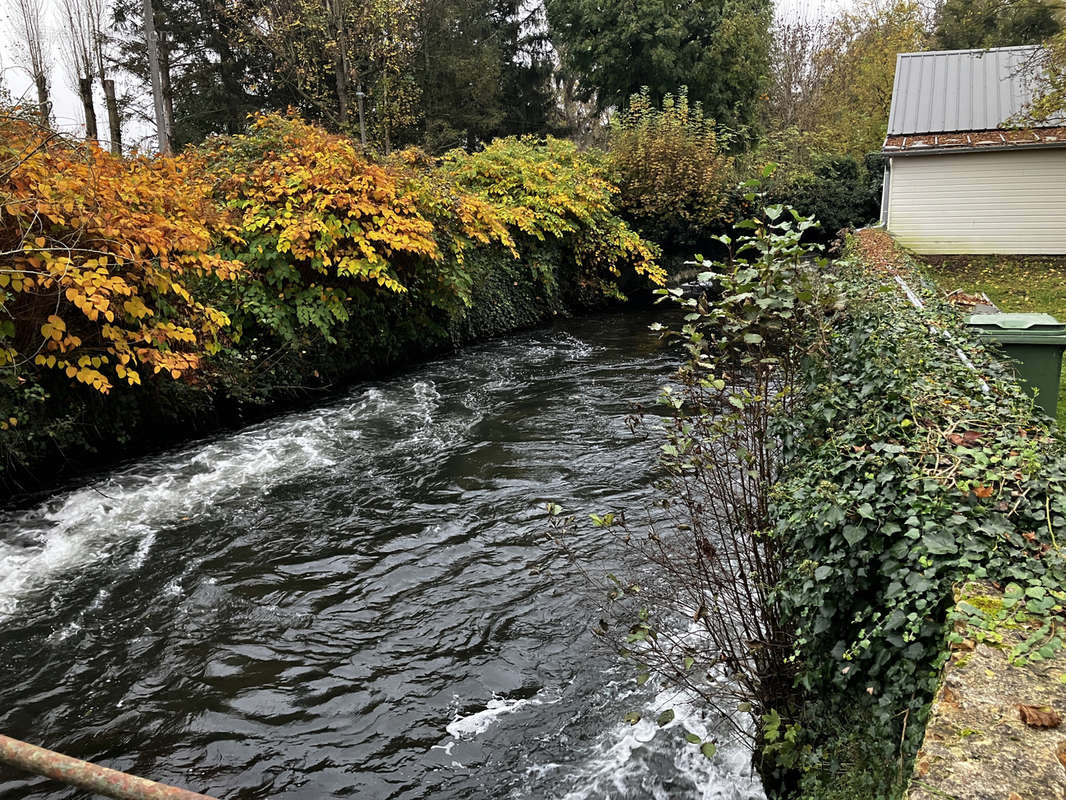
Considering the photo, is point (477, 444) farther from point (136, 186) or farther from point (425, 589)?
point (136, 186)

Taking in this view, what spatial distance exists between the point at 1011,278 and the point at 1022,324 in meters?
12.8

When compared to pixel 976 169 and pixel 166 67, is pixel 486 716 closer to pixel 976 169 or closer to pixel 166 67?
pixel 976 169

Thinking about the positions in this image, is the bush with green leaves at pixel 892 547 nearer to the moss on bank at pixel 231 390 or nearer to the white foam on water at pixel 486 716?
the white foam on water at pixel 486 716

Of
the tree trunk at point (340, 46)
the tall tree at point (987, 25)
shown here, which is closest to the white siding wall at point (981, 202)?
the tall tree at point (987, 25)

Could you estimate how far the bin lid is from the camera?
4.85 m

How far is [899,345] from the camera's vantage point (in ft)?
13.9

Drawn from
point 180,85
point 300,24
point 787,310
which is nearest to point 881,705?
point 787,310

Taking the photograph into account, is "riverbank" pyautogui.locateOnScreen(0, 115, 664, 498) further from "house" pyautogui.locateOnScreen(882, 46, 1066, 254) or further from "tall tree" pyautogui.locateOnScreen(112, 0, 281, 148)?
"tall tree" pyautogui.locateOnScreen(112, 0, 281, 148)

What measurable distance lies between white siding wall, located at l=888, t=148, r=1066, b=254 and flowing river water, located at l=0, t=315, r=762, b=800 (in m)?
14.0

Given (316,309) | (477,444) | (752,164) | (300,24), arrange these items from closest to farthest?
(477,444) < (316,309) < (300,24) < (752,164)

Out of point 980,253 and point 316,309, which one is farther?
point 980,253

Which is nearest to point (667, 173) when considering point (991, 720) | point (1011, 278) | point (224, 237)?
point (1011, 278)

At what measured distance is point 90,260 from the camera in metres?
5.79

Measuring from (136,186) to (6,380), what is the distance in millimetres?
1991
